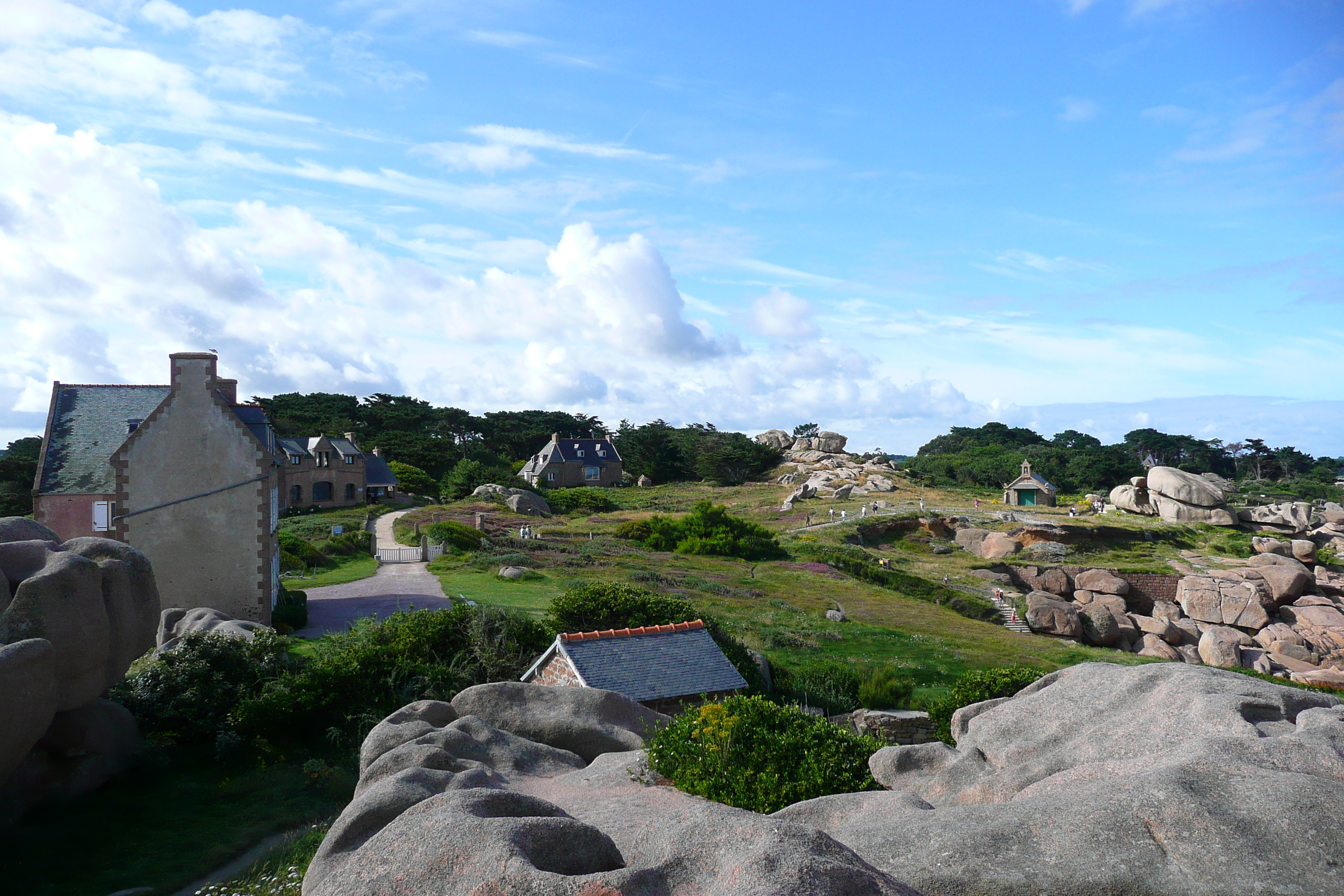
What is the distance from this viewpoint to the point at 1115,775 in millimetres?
8141

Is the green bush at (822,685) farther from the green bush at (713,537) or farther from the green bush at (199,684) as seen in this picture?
the green bush at (713,537)

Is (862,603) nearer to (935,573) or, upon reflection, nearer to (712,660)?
(935,573)

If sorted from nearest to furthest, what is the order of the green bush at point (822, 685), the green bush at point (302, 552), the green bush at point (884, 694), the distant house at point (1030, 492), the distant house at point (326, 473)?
the green bush at point (822, 685) → the green bush at point (884, 694) → the green bush at point (302, 552) → the distant house at point (326, 473) → the distant house at point (1030, 492)

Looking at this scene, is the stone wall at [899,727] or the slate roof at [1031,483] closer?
the stone wall at [899,727]

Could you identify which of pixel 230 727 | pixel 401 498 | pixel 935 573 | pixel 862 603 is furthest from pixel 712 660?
pixel 401 498

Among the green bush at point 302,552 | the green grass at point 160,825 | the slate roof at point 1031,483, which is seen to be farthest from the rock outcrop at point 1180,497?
the green grass at point 160,825

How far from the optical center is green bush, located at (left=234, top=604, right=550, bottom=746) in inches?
692

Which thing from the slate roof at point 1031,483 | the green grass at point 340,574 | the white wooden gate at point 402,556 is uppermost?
the slate roof at point 1031,483

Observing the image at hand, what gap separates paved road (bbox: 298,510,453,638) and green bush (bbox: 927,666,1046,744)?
14.4 meters

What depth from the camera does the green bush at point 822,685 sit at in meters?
21.4

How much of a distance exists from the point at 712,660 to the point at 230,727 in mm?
10410

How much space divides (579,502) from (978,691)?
194 ft

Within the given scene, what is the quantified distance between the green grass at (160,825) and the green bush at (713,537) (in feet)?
117

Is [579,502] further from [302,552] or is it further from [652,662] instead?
[652,662]
